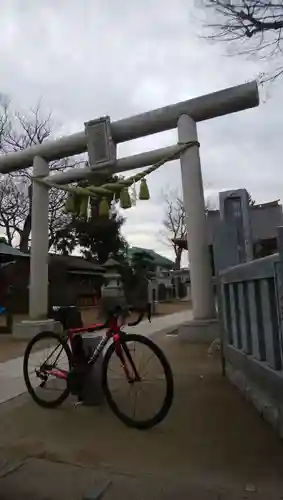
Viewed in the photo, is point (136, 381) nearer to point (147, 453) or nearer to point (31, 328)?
point (147, 453)

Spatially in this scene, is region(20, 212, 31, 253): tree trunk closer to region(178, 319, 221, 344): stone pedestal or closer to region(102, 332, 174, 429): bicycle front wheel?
region(178, 319, 221, 344): stone pedestal

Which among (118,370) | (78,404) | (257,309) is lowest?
(78,404)

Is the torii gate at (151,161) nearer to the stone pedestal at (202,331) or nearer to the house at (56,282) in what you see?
the stone pedestal at (202,331)

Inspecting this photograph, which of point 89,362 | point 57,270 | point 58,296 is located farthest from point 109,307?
point 57,270

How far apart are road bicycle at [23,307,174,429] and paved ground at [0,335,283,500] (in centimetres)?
15

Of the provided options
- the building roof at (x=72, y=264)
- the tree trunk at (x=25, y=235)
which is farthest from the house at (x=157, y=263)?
the tree trunk at (x=25, y=235)

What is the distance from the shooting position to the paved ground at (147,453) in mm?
2715

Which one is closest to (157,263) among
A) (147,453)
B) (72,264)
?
(72,264)

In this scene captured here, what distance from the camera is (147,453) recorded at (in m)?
3.25

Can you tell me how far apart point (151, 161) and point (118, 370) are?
7026mm

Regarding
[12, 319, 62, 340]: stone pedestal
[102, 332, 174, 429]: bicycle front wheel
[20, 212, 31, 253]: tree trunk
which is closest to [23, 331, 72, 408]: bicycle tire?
[102, 332, 174, 429]: bicycle front wheel

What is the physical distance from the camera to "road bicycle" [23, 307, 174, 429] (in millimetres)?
3734

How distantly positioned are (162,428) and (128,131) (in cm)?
784

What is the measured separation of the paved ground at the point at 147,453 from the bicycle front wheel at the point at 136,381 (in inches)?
5.6
